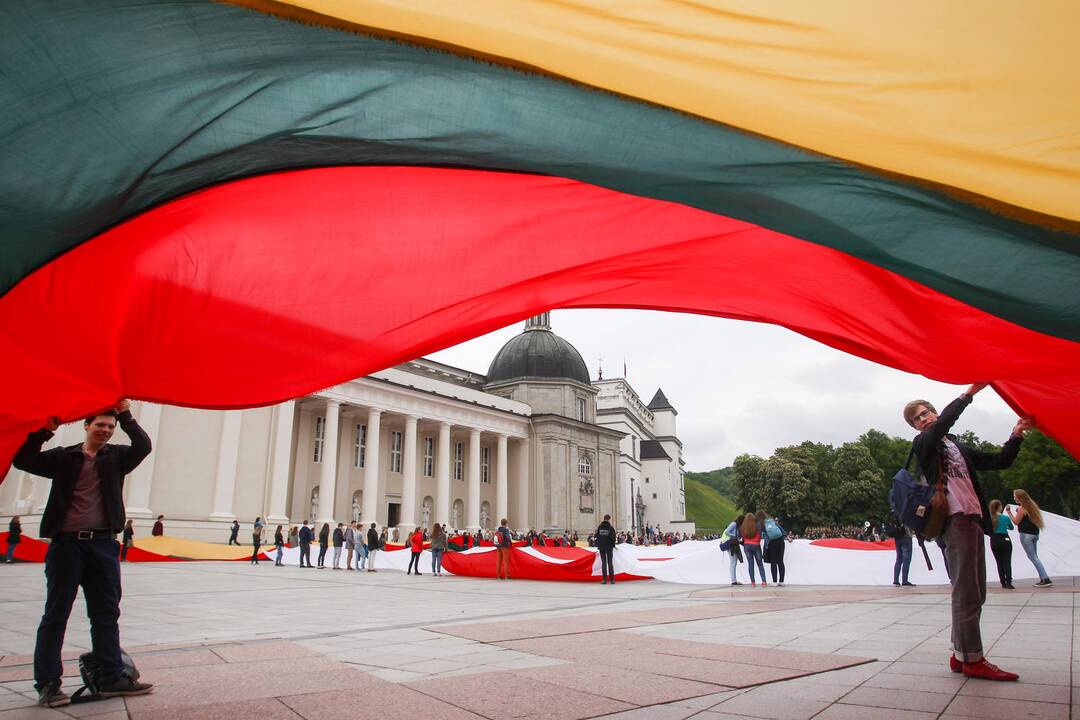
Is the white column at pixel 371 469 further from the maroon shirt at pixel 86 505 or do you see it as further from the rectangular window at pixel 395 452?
the maroon shirt at pixel 86 505

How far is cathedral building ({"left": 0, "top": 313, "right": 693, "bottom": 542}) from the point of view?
108ft

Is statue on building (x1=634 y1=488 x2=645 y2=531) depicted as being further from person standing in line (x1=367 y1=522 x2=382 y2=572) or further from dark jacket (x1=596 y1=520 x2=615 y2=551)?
dark jacket (x1=596 y1=520 x2=615 y2=551)

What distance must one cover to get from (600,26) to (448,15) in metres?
0.53

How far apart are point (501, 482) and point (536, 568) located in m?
36.4

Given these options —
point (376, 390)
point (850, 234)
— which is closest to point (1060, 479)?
point (376, 390)

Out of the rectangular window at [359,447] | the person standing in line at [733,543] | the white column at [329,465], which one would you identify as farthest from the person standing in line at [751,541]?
the rectangular window at [359,447]

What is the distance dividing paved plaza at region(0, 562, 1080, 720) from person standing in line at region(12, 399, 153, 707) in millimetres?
225

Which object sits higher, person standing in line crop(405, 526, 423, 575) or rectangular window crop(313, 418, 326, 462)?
rectangular window crop(313, 418, 326, 462)

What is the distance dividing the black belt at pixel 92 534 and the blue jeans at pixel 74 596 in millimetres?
20

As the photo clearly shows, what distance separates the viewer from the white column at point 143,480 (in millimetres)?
30391

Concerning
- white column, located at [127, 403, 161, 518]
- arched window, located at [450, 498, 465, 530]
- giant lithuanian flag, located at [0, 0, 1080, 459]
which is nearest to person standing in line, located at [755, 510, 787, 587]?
giant lithuanian flag, located at [0, 0, 1080, 459]

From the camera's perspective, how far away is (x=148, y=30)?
2418mm

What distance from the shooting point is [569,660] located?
18.2 ft

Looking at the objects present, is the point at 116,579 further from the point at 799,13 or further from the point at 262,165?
the point at 799,13
